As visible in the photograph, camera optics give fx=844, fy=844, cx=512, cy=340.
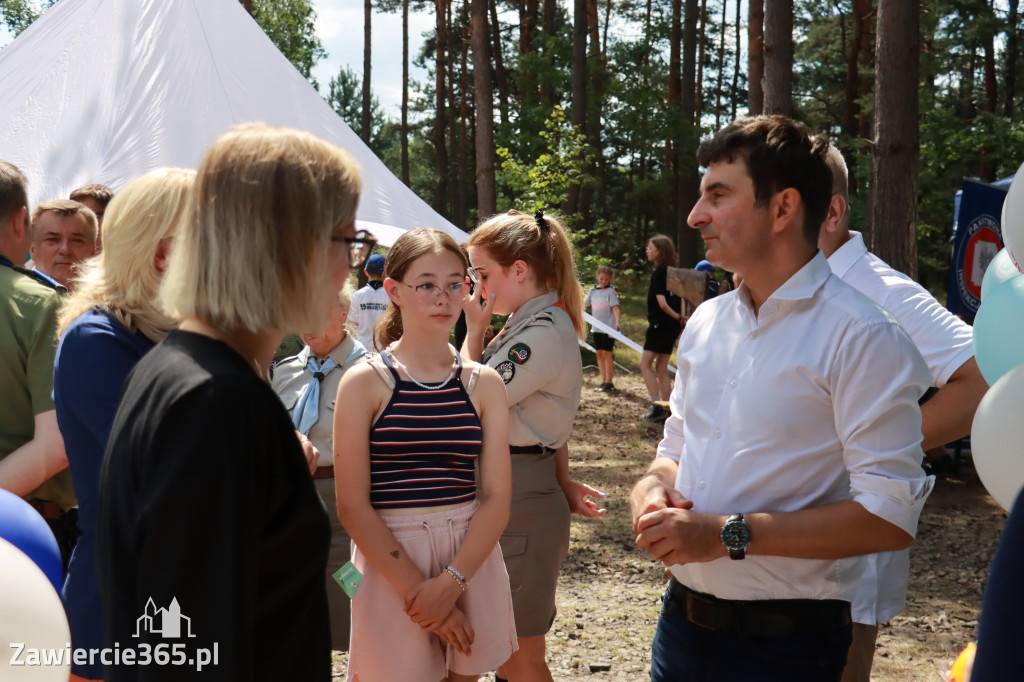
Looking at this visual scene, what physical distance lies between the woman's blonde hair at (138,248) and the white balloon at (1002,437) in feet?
6.19

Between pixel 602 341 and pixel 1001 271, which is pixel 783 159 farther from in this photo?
pixel 602 341

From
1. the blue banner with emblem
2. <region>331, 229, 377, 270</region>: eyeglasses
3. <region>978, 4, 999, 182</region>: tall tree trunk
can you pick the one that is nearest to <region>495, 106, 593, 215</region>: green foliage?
the blue banner with emblem

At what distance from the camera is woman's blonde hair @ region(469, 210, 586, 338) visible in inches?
118

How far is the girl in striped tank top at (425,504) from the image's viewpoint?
231 centimetres

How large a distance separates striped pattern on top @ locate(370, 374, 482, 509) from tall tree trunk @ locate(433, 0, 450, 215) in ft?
71.2

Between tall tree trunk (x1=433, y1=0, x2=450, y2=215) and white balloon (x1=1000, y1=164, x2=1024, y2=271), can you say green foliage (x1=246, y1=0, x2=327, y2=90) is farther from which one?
white balloon (x1=1000, y1=164, x2=1024, y2=271)

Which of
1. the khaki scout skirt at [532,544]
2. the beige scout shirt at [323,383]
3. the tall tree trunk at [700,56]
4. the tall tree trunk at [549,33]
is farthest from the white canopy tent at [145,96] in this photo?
the tall tree trunk at [700,56]

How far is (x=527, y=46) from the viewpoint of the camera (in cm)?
2506

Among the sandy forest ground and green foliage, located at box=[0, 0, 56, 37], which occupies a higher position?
green foliage, located at box=[0, 0, 56, 37]

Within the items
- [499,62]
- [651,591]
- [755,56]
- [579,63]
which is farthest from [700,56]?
[651,591]

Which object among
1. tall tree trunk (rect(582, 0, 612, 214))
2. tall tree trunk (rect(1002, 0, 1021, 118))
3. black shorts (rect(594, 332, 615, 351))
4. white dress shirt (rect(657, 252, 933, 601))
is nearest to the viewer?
white dress shirt (rect(657, 252, 933, 601))

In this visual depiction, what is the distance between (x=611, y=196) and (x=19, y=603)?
30.7 metres

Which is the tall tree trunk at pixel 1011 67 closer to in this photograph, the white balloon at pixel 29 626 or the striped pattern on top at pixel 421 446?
the striped pattern on top at pixel 421 446

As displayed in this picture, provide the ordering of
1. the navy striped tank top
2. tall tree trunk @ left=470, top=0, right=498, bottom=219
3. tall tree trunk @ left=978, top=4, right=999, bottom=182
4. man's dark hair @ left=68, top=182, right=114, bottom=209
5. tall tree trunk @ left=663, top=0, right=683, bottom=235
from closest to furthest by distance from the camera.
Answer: the navy striped tank top, man's dark hair @ left=68, top=182, right=114, bottom=209, tall tree trunk @ left=470, top=0, right=498, bottom=219, tall tree trunk @ left=978, top=4, right=999, bottom=182, tall tree trunk @ left=663, top=0, right=683, bottom=235
